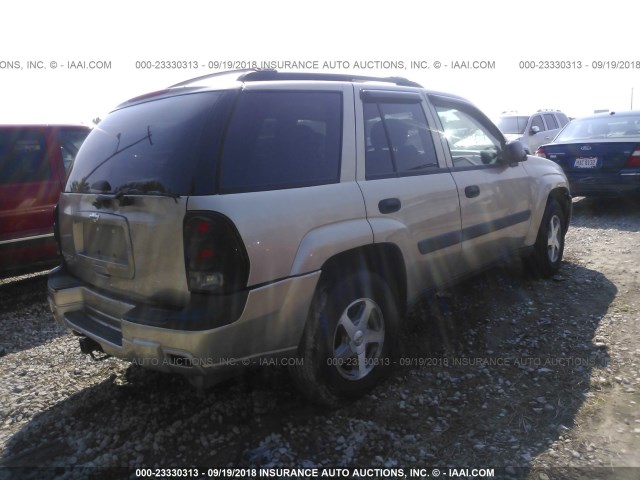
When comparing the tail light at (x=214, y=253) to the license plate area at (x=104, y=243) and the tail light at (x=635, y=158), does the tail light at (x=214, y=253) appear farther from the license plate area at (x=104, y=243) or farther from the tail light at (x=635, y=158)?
the tail light at (x=635, y=158)

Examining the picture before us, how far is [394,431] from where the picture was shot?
8.58ft

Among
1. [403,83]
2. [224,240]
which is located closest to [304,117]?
[224,240]

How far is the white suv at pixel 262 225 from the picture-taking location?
2.21 metres

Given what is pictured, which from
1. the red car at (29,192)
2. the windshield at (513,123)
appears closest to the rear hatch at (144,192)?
the red car at (29,192)

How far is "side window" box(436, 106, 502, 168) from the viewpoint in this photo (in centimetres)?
367

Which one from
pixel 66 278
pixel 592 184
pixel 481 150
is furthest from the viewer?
pixel 592 184

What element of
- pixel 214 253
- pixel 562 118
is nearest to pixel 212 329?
pixel 214 253

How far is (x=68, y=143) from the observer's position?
18.1 ft

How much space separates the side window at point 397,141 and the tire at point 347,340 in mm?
704

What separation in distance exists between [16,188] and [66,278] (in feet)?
8.92

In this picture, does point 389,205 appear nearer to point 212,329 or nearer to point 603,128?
point 212,329

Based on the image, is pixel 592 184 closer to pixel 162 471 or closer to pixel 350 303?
pixel 350 303

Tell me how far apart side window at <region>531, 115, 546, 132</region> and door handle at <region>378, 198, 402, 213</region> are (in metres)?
11.3

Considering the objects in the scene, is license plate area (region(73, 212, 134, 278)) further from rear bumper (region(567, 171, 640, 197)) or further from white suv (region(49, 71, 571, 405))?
rear bumper (region(567, 171, 640, 197))
